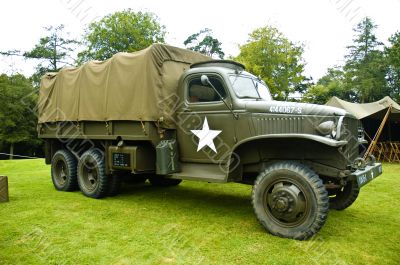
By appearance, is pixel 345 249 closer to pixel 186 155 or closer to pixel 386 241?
pixel 386 241

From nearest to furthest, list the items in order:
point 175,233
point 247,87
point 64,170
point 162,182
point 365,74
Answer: point 175,233
point 247,87
point 64,170
point 162,182
point 365,74

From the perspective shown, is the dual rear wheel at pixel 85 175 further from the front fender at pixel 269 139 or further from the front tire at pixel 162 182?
the front fender at pixel 269 139

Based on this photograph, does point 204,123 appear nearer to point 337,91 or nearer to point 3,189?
point 3,189

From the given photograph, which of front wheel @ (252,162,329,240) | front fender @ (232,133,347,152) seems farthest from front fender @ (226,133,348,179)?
front wheel @ (252,162,329,240)

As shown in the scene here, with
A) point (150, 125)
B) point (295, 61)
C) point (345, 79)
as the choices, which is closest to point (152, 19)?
point (295, 61)

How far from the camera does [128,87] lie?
20.0 feet

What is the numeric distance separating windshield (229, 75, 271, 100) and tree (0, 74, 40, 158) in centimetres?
2606

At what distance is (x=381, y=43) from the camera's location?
1519 inches

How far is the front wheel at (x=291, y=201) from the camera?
4143 mm

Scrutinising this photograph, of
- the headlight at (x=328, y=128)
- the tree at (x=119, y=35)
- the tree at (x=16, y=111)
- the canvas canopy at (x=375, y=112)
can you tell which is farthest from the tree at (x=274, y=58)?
the tree at (x=16, y=111)

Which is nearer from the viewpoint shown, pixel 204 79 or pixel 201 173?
pixel 204 79

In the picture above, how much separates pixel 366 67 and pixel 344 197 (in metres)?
35.8

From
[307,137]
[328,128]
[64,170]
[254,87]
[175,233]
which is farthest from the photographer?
[64,170]

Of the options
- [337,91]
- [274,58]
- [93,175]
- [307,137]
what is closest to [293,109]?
[307,137]
